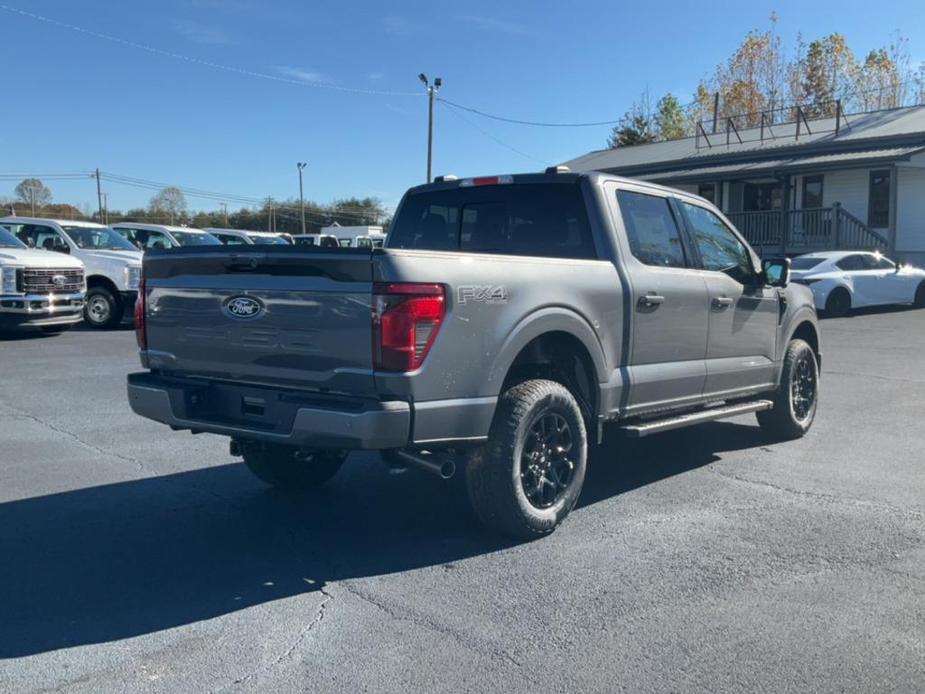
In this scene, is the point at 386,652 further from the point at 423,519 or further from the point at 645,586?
the point at 423,519

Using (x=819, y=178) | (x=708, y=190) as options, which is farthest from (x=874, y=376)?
(x=708, y=190)

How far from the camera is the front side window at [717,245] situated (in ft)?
21.8

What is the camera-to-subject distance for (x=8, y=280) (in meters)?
14.3

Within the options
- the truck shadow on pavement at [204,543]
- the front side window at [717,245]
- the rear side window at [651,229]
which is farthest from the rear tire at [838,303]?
the rear side window at [651,229]

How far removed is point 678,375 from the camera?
6.13 m

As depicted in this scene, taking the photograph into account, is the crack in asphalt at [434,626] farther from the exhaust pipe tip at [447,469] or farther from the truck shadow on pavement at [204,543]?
the exhaust pipe tip at [447,469]

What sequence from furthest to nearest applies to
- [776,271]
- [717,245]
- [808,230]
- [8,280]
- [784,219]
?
[784,219], [808,230], [8,280], [776,271], [717,245]

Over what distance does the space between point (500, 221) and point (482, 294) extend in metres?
1.64

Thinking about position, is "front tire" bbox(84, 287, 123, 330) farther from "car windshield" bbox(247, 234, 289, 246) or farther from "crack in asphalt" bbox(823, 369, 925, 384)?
"crack in asphalt" bbox(823, 369, 925, 384)

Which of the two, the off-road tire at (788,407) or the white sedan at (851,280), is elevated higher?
the white sedan at (851,280)

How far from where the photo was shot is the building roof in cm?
2777

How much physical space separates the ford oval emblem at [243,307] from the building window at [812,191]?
2849cm

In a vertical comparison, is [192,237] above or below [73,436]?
above

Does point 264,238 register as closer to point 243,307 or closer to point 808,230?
point 808,230
